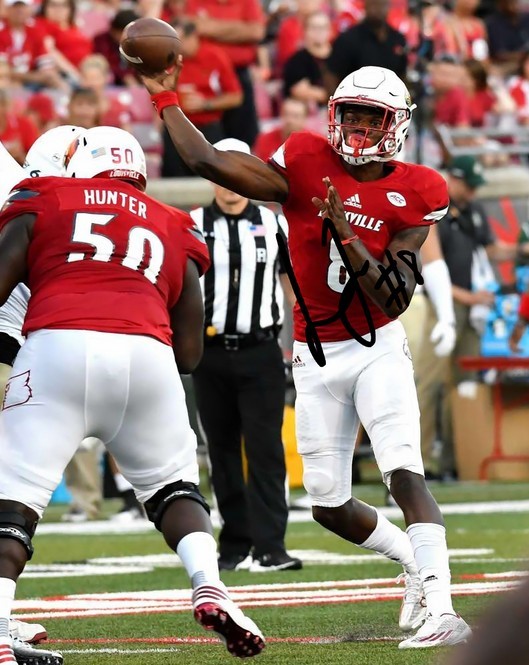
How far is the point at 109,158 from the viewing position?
4520mm

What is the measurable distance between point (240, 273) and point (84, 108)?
14.3 feet

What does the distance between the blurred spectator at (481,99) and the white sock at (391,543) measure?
1016 centimetres

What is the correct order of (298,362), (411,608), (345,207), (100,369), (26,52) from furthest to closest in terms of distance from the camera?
(26,52), (298,362), (411,608), (345,207), (100,369)

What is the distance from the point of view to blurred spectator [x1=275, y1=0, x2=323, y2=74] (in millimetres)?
15086

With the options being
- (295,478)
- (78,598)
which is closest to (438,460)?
(295,478)

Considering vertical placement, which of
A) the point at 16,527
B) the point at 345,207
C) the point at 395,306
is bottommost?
the point at 16,527

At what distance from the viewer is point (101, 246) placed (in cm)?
428

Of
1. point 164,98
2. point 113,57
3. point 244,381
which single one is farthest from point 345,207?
point 113,57

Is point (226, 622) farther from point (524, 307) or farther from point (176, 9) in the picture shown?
point (176, 9)

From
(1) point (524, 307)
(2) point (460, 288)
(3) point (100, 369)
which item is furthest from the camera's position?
(2) point (460, 288)

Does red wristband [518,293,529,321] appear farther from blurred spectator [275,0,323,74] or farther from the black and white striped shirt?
blurred spectator [275,0,323,74]

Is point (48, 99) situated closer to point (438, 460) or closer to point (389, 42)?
point (389, 42)

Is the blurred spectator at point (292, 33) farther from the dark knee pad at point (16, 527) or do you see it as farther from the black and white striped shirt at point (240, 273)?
the dark knee pad at point (16, 527)

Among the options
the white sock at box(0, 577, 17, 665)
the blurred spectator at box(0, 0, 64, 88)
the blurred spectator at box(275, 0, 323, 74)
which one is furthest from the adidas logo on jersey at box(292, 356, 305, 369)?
the blurred spectator at box(275, 0, 323, 74)
